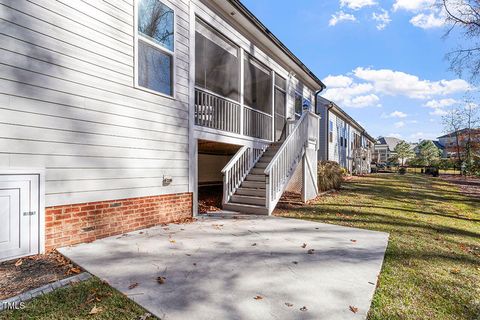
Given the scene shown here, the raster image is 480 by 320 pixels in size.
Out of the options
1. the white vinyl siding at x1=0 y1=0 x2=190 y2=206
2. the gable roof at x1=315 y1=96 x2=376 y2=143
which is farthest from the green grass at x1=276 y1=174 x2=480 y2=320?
the gable roof at x1=315 y1=96 x2=376 y2=143

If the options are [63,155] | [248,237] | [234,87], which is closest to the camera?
[63,155]

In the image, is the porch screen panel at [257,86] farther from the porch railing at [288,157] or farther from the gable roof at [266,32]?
the porch railing at [288,157]

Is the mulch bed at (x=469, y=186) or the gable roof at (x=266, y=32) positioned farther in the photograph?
the mulch bed at (x=469, y=186)

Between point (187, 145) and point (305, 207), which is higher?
point (187, 145)

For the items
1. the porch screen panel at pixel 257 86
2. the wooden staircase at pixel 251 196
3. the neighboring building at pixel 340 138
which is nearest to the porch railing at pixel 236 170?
the wooden staircase at pixel 251 196

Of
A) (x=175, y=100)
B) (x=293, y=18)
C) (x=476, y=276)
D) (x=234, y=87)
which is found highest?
(x=293, y=18)

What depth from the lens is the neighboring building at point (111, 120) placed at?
345 centimetres

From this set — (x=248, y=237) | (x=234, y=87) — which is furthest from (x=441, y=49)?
(x=248, y=237)

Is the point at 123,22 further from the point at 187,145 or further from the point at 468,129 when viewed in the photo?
the point at 468,129

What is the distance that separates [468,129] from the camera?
28.1 metres

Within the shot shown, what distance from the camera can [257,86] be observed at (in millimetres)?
10477

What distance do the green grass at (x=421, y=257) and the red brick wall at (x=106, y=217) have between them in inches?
115

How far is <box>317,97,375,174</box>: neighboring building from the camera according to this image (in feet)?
64.5

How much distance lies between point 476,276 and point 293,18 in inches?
566
